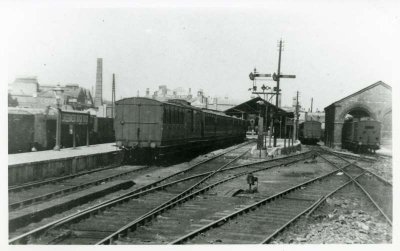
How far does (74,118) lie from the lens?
75.0 feet

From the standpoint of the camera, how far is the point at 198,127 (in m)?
23.6

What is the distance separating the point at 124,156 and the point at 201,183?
7102 millimetres

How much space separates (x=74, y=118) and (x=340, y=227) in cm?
1776

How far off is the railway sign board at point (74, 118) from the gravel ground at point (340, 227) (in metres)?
15.3

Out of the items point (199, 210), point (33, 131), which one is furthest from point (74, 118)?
point (199, 210)

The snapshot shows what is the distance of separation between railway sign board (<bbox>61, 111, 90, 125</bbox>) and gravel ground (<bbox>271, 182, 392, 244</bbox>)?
50.2 ft

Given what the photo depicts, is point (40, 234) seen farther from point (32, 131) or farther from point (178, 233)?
point (32, 131)

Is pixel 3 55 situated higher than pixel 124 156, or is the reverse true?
pixel 3 55

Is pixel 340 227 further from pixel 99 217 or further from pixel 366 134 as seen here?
pixel 366 134

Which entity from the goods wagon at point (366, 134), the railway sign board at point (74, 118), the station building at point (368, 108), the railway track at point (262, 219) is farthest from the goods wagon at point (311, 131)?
the railway track at point (262, 219)

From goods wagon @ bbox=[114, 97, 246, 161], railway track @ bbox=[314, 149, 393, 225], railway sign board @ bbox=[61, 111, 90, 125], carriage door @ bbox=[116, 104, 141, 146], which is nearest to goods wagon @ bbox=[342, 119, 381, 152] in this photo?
railway track @ bbox=[314, 149, 393, 225]

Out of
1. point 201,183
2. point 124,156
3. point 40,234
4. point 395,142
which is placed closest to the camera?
point 40,234

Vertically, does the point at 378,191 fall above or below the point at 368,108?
below
